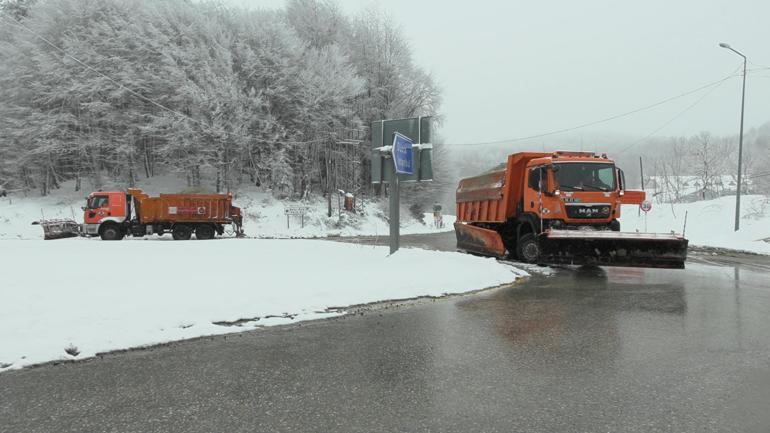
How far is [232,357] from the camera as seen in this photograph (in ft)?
14.9

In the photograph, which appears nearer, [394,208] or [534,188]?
[394,208]

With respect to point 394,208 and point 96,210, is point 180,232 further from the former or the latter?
point 394,208

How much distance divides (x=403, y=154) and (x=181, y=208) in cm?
1748

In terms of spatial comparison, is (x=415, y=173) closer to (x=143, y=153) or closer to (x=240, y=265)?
(x=240, y=265)

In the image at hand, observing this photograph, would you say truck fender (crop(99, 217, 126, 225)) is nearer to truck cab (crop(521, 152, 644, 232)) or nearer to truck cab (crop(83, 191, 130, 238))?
truck cab (crop(83, 191, 130, 238))

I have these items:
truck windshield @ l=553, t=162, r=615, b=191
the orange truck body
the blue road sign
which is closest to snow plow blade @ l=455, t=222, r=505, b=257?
the orange truck body

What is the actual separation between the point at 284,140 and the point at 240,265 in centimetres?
2860

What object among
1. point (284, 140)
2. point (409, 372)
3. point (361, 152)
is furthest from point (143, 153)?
point (409, 372)

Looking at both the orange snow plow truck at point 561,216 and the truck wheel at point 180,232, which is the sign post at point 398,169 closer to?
the orange snow plow truck at point 561,216

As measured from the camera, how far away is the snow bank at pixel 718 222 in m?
24.5

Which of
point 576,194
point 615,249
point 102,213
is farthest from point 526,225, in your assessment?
point 102,213

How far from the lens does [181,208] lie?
24656mm

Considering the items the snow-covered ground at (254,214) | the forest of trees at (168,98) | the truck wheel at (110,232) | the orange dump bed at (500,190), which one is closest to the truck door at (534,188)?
the orange dump bed at (500,190)

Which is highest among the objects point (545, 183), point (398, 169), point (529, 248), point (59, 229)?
point (398, 169)
